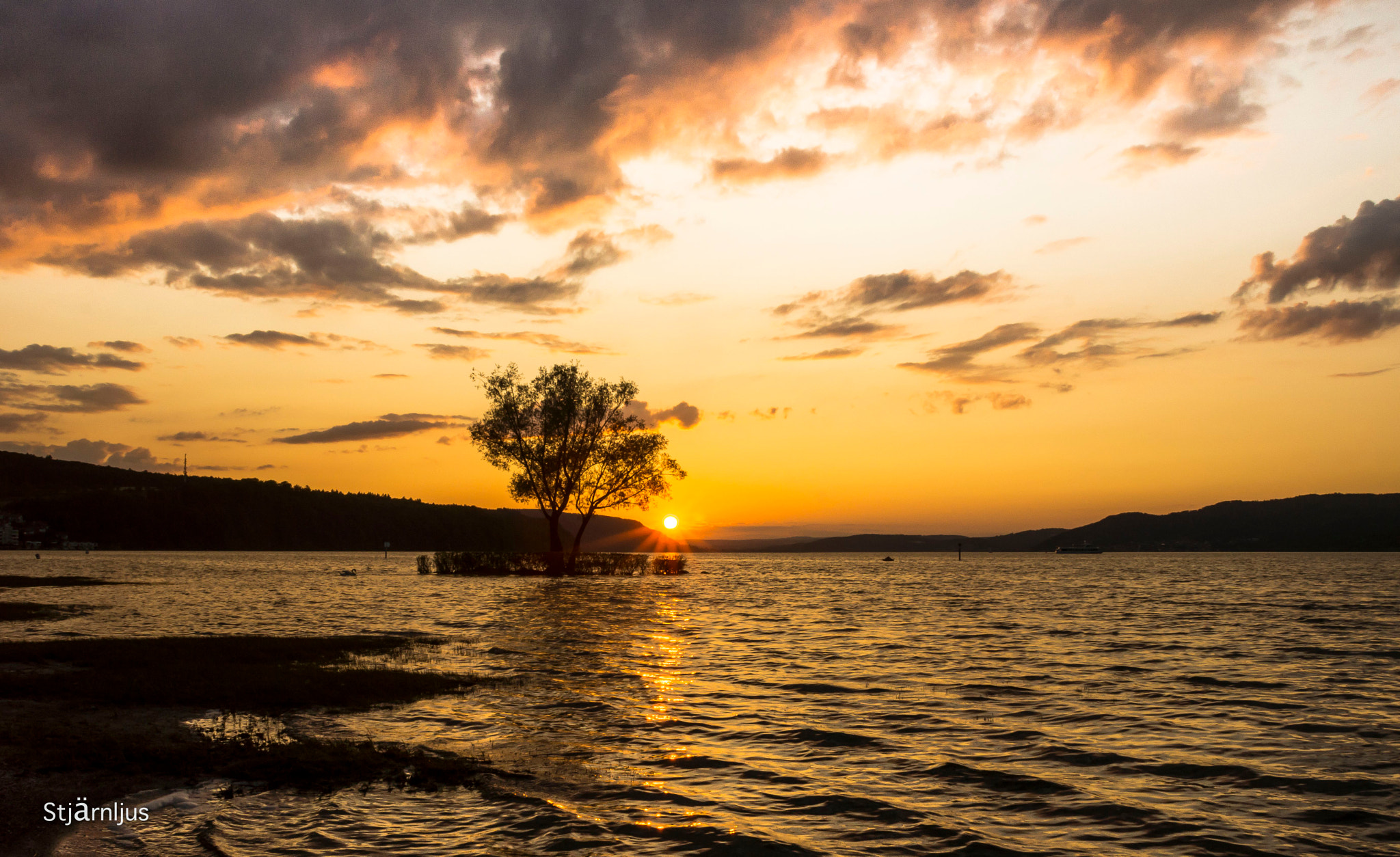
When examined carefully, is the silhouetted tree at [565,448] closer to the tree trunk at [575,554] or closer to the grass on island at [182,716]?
the tree trunk at [575,554]

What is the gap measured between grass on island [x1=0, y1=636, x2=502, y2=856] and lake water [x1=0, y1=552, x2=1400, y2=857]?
1.14 meters

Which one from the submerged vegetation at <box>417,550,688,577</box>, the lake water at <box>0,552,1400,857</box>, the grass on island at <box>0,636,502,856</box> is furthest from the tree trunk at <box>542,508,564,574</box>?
the grass on island at <box>0,636,502,856</box>

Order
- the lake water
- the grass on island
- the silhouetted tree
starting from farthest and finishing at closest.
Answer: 1. the silhouetted tree
2. the grass on island
3. the lake water

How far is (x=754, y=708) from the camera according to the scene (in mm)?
21938

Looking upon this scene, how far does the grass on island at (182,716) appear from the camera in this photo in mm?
13594

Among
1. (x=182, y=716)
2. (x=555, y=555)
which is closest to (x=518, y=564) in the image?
(x=555, y=555)

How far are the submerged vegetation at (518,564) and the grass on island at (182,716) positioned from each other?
68.3m

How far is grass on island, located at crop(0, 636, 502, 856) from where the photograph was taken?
1359cm

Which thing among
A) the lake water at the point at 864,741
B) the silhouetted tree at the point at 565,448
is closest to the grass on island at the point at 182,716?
the lake water at the point at 864,741

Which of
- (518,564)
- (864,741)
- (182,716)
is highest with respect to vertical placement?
(182,716)

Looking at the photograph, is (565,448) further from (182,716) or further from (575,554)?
(182,716)

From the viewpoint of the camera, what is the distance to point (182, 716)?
1883 cm

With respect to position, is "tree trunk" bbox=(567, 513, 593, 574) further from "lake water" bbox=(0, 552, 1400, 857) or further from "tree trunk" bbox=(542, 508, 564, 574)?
"lake water" bbox=(0, 552, 1400, 857)

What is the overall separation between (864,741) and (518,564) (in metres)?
85.3
